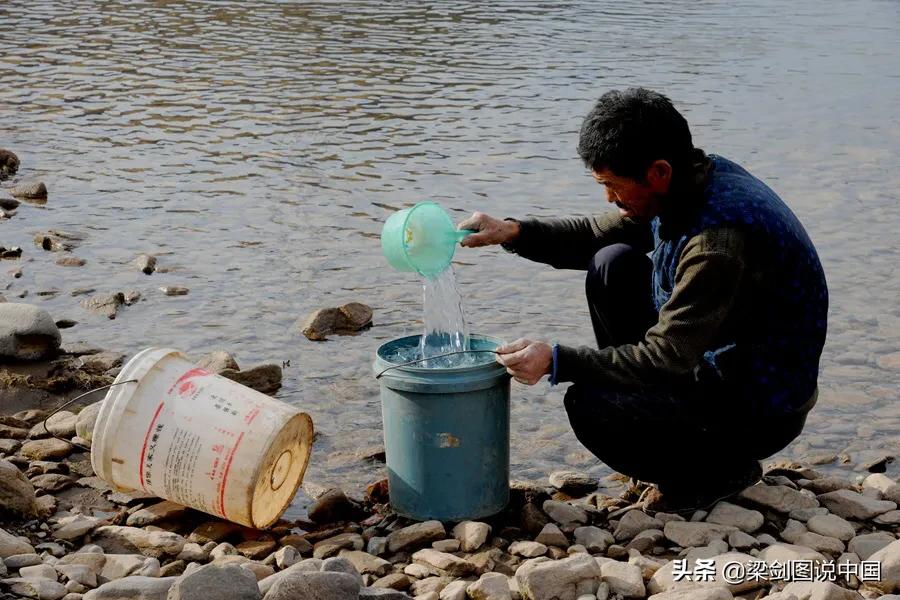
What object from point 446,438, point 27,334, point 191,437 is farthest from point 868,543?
point 27,334

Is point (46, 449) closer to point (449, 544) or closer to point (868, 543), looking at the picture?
point (449, 544)

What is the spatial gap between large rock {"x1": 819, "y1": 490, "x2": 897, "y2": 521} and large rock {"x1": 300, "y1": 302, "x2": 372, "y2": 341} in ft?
8.23

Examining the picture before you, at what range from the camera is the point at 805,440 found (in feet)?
14.6

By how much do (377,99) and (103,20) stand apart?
684 centimetres

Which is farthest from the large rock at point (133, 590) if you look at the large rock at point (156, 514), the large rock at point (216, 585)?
the large rock at point (156, 514)

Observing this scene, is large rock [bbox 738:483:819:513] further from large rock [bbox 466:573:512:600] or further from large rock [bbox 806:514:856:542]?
large rock [bbox 466:573:512:600]

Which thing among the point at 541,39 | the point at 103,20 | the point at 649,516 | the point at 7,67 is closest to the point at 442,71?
the point at 541,39

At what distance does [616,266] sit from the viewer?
3.59 meters

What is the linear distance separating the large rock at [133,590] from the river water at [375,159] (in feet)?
4.04

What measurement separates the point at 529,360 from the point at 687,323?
439mm

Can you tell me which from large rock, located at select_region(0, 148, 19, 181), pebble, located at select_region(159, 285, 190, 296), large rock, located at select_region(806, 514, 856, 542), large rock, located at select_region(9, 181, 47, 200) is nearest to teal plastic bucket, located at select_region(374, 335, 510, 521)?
large rock, located at select_region(806, 514, 856, 542)

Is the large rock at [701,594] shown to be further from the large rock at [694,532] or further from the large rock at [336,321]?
the large rock at [336,321]

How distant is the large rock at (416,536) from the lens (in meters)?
3.42

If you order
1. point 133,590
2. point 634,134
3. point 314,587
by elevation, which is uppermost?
point 634,134
